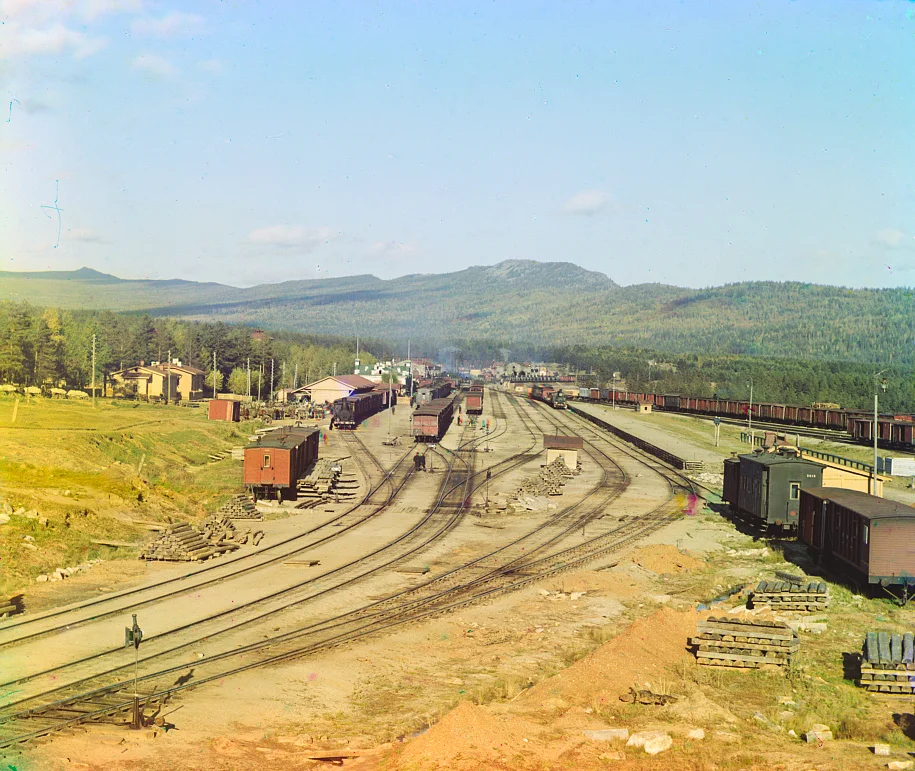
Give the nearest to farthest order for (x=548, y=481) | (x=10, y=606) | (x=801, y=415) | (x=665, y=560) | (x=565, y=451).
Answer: (x=10, y=606)
(x=665, y=560)
(x=548, y=481)
(x=565, y=451)
(x=801, y=415)

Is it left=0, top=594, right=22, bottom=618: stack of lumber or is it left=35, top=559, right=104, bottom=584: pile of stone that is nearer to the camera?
left=0, top=594, right=22, bottom=618: stack of lumber

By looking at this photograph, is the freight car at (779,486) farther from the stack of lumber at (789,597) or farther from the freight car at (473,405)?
the freight car at (473,405)

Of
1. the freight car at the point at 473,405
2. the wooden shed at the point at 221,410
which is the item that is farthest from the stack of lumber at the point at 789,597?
the freight car at the point at 473,405

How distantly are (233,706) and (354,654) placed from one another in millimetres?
4340

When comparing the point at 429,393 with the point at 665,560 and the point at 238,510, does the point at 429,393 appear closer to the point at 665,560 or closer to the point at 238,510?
the point at 238,510

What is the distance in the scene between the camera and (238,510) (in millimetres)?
42250

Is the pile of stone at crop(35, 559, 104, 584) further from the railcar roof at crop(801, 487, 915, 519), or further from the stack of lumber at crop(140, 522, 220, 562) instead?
the railcar roof at crop(801, 487, 915, 519)

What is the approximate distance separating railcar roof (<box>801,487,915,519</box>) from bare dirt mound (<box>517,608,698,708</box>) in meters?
7.40

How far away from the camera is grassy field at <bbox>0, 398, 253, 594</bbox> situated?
3244 centimetres

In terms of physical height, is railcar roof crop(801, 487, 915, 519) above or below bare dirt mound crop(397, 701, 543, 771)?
above

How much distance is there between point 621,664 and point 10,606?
1685cm

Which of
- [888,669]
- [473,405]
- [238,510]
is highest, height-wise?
[473,405]

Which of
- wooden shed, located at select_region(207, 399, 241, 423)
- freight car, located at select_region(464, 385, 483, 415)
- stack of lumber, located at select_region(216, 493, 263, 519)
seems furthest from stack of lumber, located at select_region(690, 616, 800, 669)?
freight car, located at select_region(464, 385, 483, 415)

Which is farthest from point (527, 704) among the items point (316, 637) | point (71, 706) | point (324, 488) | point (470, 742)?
point (324, 488)
